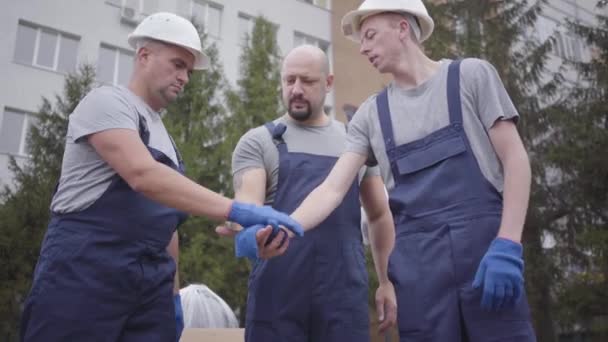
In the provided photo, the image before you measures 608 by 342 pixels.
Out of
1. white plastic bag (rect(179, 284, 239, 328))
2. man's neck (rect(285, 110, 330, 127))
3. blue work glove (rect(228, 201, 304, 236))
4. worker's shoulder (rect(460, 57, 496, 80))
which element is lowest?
white plastic bag (rect(179, 284, 239, 328))

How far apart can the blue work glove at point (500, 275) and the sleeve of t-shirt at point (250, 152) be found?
1.33 m

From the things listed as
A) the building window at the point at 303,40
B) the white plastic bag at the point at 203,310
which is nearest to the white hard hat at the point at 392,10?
the white plastic bag at the point at 203,310

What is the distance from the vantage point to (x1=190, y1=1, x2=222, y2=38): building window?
52.2 ft

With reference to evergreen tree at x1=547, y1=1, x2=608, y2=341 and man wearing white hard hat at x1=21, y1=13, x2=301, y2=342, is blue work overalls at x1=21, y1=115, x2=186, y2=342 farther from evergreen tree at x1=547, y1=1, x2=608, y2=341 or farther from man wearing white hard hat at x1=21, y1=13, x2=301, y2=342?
evergreen tree at x1=547, y1=1, x2=608, y2=341

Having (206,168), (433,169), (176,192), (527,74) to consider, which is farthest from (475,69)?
(527,74)

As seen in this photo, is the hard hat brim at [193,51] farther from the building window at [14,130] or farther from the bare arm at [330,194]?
the building window at [14,130]

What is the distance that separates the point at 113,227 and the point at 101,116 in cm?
46

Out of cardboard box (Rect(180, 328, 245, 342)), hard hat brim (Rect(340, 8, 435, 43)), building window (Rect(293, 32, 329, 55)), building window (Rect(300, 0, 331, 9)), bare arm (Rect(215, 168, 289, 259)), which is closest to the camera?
hard hat brim (Rect(340, 8, 435, 43))

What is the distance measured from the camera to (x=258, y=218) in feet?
7.29

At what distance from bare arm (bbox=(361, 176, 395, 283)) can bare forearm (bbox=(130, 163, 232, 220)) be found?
921 millimetres

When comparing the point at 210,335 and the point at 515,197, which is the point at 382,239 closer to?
the point at 515,197

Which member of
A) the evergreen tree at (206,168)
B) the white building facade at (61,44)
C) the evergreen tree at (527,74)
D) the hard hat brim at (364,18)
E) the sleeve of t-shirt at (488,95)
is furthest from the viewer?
the white building facade at (61,44)

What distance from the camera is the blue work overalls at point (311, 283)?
96.1 inches

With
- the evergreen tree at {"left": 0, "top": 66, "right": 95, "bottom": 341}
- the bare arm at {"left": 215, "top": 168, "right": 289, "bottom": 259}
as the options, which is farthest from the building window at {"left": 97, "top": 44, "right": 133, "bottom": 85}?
the bare arm at {"left": 215, "top": 168, "right": 289, "bottom": 259}
